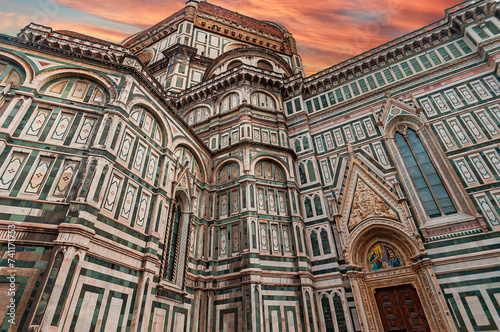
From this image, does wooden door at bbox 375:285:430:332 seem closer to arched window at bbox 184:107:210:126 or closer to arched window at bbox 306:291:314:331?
arched window at bbox 306:291:314:331

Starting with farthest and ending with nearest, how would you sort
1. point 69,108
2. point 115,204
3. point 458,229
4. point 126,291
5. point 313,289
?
1. point 313,289
2. point 458,229
3. point 69,108
4. point 115,204
5. point 126,291

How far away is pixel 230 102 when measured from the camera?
19.3 m

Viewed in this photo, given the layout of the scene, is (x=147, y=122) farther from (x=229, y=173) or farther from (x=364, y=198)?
(x=364, y=198)

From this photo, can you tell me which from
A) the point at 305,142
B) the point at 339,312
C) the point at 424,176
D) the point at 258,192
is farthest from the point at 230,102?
the point at 339,312

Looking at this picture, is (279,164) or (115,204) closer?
(115,204)

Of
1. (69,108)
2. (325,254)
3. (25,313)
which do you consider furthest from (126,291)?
(325,254)

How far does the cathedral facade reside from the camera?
26.8 ft

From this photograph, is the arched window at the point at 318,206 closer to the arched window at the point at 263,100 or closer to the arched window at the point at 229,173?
the arched window at the point at 229,173

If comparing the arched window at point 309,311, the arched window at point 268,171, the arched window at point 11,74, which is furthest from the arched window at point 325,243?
the arched window at point 11,74

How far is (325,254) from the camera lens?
13.5 m

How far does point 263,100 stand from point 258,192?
7564 millimetres

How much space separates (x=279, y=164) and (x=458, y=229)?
29.8 feet

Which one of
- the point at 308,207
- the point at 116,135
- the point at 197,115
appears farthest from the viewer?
the point at 197,115

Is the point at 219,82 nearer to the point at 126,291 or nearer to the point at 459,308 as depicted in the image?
the point at 126,291
